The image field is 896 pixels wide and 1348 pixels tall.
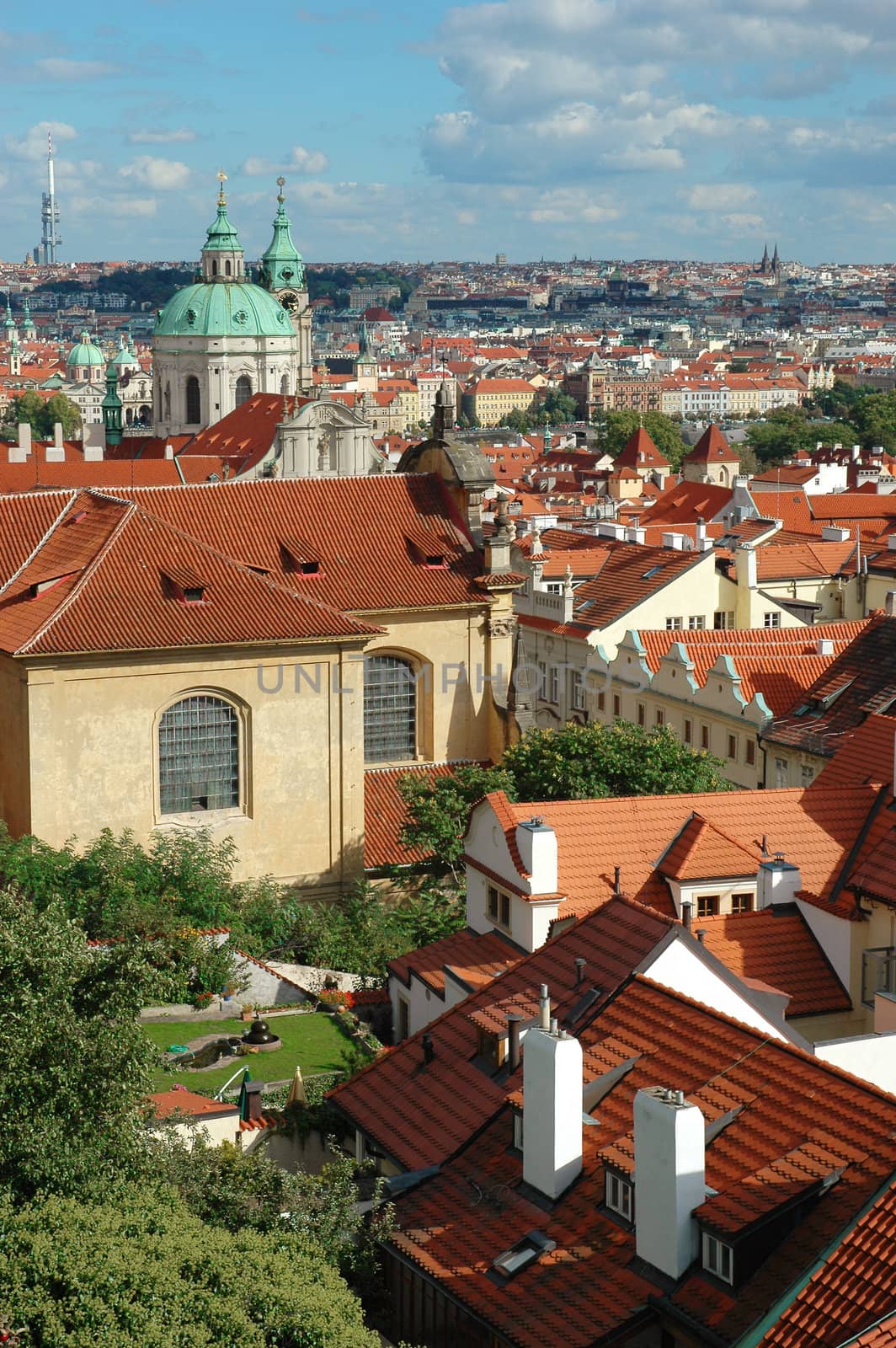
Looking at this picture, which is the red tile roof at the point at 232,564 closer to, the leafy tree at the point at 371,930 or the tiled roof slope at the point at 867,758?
the leafy tree at the point at 371,930

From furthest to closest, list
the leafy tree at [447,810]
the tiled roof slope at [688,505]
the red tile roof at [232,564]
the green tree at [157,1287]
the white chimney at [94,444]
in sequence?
1. the white chimney at [94,444]
2. the tiled roof slope at [688,505]
3. the leafy tree at [447,810]
4. the red tile roof at [232,564]
5. the green tree at [157,1287]

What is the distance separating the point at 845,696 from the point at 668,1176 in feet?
83.1

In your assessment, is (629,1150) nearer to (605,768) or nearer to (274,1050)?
(274,1050)

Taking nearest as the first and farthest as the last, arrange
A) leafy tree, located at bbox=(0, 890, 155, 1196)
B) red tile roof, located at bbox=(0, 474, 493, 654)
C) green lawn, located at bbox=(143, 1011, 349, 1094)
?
1. leafy tree, located at bbox=(0, 890, 155, 1196)
2. green lawn, located at bbox=(143, 1011, 349, 1094)
3. red tile roof, located at bbox=(0, 474, 493, 654)

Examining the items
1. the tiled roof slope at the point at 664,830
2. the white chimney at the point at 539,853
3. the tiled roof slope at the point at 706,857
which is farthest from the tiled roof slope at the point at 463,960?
the tiled roof slope at the point at 706,857

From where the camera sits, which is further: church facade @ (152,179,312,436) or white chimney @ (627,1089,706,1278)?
church facade @ (152,179,312,436)

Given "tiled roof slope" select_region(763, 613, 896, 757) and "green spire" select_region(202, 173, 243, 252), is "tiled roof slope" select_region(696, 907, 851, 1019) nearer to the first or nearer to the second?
"tiled roof slope" select_region(763, 613, 896, 757)

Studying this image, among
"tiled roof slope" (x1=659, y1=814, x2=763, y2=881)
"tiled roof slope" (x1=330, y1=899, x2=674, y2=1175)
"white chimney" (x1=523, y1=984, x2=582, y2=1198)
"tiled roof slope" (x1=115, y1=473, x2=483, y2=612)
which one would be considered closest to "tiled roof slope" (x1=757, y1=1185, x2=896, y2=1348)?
"white chimney" (x1=523, y1=984, x2=582, y2=1198)

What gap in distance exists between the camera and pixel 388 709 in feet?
136

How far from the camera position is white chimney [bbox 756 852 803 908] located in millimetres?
26281

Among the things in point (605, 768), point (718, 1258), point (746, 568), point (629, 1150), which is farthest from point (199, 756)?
point (718, 1258)

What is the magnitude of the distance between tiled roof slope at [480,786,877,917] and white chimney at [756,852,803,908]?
1.54 feet

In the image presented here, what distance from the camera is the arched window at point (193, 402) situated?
12794 cm

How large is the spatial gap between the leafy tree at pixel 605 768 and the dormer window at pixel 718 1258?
19.6m
